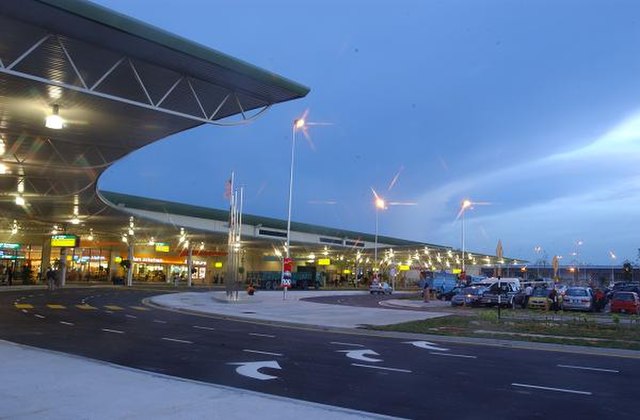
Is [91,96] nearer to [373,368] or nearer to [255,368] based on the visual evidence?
[255,368]

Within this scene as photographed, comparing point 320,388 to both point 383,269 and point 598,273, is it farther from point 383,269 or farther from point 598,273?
point 598,273

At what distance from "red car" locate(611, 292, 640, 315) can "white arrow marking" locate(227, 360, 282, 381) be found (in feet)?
95.8

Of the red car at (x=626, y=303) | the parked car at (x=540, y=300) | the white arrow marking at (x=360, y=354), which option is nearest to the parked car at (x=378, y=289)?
the parked car at (x=540, y=300)

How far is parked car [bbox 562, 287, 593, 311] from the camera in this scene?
121 ft

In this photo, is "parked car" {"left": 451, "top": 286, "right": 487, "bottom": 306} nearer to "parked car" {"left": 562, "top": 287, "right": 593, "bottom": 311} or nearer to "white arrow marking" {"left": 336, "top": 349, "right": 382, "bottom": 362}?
"parked car" {"left": 562, "top": 287, "right": 593, "bottom": 311}

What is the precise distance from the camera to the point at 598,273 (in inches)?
7421

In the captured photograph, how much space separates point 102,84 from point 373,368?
1146 cm

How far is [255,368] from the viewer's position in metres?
12.6

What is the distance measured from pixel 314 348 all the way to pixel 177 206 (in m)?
51.8

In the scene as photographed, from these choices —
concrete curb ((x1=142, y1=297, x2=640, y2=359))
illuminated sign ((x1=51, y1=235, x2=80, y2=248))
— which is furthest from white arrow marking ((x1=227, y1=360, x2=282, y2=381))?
illuminated sign ((x1=51, y1=235, x2=80, y2=248))

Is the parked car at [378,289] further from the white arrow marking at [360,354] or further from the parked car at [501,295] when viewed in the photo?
the white arrow marking at [360,354]

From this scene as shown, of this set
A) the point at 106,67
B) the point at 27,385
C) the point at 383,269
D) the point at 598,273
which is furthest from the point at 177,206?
the point at 598,273

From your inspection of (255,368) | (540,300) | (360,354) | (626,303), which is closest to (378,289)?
(540,300)

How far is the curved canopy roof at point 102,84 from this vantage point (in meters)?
13.2
